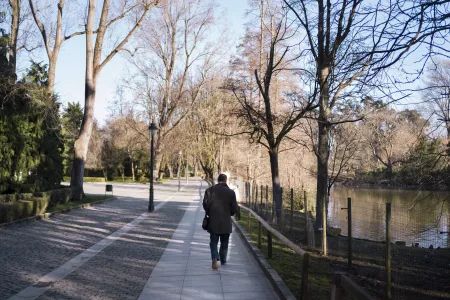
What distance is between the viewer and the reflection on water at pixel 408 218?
8.49 m

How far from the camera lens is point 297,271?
8203 mm

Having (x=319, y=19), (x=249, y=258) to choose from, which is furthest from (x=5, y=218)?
(x=319, y=19)

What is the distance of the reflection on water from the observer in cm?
849

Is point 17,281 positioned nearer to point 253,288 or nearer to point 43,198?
point 253,288

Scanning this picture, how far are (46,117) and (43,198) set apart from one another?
16.7 ft

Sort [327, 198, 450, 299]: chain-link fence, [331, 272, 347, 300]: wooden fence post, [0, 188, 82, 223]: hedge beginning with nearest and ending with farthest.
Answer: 1. [331, 272, 347, 300]: wooden fence post
2. [327, 198, 450, 299]: chain-link fence
3. [0, 188, 82, 223]: hedge

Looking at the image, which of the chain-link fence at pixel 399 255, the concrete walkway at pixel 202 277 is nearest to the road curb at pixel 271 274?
the concrete walkway at pixel 202 277

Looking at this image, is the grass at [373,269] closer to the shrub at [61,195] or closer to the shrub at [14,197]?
the shrub at [14,197]

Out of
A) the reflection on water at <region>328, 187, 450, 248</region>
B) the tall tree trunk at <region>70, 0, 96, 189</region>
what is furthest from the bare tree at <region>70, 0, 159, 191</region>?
the reflection on water at <region>328, 187, 450, 248</region>

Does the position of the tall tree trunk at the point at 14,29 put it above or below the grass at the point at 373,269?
above

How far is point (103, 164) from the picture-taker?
68.0 metres

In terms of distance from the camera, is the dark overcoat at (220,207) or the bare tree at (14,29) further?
the bare tree at (14,29)

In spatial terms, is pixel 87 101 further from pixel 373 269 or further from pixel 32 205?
pixel 373 269

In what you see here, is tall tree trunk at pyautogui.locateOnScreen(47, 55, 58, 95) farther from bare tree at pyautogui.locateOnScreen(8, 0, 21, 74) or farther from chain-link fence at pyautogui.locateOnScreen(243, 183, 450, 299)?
chain-link fence at pyautogui.locateOnScreen(243, 183, 450, 299)
